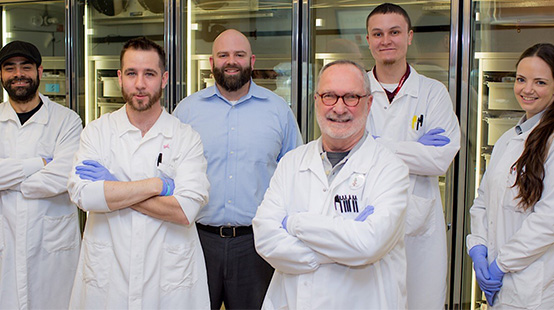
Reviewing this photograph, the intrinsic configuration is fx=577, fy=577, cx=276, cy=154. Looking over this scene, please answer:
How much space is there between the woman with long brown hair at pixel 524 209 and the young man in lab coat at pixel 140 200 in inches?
44.7

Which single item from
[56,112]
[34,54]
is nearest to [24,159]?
[56,112]

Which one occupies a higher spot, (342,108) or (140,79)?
(140,79)

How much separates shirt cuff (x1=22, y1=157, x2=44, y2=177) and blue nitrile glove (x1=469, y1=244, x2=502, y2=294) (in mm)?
2048

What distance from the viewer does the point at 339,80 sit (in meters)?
1.95

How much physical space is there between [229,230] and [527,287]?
125 cm

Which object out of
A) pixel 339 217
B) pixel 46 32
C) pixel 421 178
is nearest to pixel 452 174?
pixel 421 178

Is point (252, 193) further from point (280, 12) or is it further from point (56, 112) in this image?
point (280, 12)

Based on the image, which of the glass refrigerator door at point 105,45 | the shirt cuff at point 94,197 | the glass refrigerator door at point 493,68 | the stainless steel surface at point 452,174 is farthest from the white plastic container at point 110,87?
the glass refrigerator door at point 493,68

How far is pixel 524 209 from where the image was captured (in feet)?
7.00

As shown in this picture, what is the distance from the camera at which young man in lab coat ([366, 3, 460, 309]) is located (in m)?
2.56

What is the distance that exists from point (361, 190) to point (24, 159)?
1793 millimetres

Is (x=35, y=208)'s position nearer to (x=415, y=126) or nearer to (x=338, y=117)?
(x=338, y=117)

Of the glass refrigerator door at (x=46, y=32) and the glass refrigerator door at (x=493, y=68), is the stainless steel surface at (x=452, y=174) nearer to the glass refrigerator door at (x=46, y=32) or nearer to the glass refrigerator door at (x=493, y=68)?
the glass refrigerator door at (x=493, y=68)

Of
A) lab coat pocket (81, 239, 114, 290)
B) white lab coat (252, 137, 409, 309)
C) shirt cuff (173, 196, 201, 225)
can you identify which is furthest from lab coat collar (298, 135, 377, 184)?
lab coat pocket (81, 239, 114, 290)
